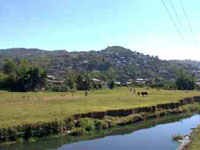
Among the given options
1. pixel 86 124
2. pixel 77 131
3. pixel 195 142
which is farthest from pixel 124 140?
pixel 195 142

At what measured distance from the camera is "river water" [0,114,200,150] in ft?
114

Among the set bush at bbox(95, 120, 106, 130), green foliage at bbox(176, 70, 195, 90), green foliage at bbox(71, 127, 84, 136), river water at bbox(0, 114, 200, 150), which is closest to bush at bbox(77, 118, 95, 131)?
bush at bbox(95, 120, 106, 130)

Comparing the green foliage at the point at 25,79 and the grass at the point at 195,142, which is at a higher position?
the green foliage at the point at 25,79

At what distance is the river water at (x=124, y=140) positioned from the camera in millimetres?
34719

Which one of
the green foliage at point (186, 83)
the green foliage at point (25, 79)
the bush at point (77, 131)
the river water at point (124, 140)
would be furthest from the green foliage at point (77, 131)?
the green foliage at point (186, 83)

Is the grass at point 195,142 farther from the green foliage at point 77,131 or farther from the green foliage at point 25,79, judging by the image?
the green foliage at point 25,79

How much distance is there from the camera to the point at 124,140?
39.5m

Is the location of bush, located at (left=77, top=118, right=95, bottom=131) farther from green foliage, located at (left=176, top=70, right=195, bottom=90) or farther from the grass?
A: green foliage, located at (left=176, top=70, right=195, bottom=90)

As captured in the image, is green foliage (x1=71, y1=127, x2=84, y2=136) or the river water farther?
green foliage (x1=71, y1=127, x2=84, y2=136)

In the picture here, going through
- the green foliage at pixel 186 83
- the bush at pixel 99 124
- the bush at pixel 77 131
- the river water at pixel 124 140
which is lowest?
the river water at pixel 124 140

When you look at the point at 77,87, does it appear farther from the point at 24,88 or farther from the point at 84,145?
the point at 84,145

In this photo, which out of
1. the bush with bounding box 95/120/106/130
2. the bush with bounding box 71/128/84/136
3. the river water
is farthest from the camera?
the bush with bounding box 95/120/106/130

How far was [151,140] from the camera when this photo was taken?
39.6 metres

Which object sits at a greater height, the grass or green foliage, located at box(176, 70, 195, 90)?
green foliage, located at box(176, 70, 195, 90)
